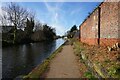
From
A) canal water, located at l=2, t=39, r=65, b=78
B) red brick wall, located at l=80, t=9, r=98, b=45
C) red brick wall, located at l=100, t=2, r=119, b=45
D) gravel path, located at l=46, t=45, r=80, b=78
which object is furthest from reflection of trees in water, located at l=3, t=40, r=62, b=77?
red brick wall, located at l=100, t=2, r=119, b=45

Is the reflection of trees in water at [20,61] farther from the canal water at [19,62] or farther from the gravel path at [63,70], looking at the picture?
the gravel path at [63,70]

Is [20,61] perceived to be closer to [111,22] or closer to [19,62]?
[19,62]

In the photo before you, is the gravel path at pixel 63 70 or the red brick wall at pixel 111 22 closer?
the gravel path at pixel 63 70

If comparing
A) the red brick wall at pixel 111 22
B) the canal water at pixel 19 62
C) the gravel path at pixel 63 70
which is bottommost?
the canal water at pixel 19 62

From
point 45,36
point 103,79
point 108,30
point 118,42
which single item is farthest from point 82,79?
point 45,36

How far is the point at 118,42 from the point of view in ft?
37.7

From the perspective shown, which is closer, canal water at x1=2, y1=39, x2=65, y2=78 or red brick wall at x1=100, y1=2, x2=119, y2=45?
red brick wall at x1=100, y1=2, x2=119, y2=45

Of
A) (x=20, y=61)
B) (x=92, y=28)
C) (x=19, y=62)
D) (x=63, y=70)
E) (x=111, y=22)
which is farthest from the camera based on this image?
(x=92, y=28)

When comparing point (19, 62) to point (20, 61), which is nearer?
point (19, 62)

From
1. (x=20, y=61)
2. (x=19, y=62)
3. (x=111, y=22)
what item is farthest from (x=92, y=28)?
(x=19, y=62)

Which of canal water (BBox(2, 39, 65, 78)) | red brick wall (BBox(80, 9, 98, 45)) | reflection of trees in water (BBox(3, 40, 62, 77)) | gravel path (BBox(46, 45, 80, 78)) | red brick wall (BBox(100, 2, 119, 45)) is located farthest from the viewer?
red brick wall (BBox(80, 9, 98, 45))

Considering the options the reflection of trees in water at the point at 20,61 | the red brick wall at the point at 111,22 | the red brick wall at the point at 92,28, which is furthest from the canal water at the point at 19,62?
the red brick wall at the point at 111,22

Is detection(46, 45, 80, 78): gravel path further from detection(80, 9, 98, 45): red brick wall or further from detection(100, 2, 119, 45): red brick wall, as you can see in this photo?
detection(80, 9, 98, 45): red brick wall

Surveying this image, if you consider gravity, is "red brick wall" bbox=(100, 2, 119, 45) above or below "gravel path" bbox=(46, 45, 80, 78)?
above
